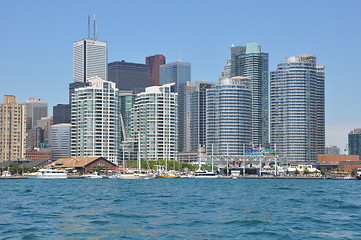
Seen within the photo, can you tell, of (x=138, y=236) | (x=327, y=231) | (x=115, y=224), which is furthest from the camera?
(x=115, y=224)

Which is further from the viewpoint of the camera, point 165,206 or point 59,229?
point 165,206

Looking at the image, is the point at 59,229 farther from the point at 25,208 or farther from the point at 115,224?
the point at 25,208

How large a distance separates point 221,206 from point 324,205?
53.2 ft

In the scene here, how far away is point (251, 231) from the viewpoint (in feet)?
203

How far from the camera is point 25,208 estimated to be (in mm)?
86562

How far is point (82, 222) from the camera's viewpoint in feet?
224

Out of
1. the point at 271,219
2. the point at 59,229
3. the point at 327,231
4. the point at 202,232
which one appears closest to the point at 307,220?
the point at 271,219

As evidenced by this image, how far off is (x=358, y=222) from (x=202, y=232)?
20551 millimetres

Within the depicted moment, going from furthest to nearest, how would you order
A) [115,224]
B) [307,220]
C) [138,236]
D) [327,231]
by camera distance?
[307,220], [115,224], [327,231], [138,236]

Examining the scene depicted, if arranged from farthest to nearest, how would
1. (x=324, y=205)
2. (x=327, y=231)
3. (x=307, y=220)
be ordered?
(x=324, y=205), (x=307, y=220), (x=327, y=231)

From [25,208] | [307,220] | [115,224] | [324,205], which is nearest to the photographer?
[115,224]

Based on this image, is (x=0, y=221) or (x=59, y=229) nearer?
(x=59, y=229)

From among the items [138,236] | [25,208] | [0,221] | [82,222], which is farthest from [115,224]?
[25,208]

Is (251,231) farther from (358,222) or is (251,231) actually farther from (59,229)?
(59,229)
